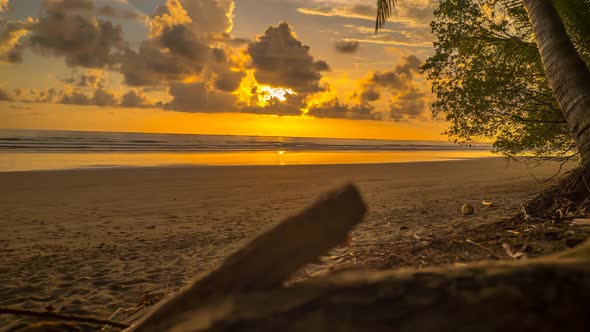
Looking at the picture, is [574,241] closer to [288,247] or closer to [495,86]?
[288,247]

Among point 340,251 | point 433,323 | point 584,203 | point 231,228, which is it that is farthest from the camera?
point 231,228

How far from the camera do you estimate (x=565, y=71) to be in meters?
4.73

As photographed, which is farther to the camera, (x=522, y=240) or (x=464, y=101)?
(x=464, y=101)

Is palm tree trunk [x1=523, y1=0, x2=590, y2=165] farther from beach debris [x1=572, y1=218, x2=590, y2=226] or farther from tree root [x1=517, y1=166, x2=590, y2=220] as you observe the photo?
beach debris [x1=572, y1=218, x2=590, y2=226]

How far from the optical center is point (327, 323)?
0.88 meters

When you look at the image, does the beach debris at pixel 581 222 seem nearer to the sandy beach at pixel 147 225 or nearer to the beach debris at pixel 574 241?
the beach debris at pixel 574 241

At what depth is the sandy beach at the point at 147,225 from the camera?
480 centimetres

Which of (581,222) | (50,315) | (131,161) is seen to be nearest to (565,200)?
(581,222)

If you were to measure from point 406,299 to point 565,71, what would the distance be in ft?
17.1

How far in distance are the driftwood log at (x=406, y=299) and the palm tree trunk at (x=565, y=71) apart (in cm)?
424

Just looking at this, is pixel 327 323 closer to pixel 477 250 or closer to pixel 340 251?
pixel 477 250

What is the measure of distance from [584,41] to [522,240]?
7818 mm

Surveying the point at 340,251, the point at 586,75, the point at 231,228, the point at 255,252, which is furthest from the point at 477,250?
the point at 231,228

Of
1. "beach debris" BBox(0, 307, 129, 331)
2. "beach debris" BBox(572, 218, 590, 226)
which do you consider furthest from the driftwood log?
"beach debris" BBox(572, 218, 590, 226)
